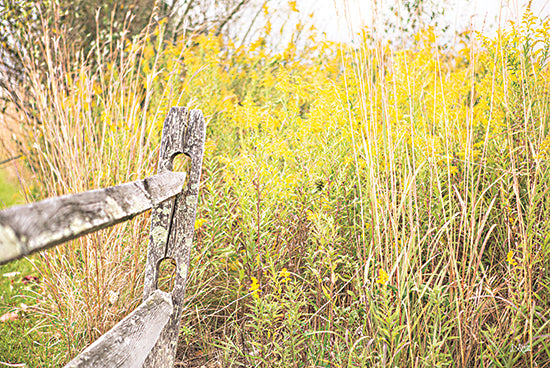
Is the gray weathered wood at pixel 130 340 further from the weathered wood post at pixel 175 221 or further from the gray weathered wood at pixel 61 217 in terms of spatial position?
the gray weathered wood at pixel 61 217

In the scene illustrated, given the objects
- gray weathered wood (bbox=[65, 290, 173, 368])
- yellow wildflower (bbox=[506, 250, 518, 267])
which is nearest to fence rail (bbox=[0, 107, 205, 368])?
gray weathered wood (bbox=[65, 290, 173, 368])

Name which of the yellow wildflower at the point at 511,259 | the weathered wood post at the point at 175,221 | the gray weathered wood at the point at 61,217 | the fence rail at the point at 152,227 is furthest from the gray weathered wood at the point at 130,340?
the yellow wildflower at the point at 511,259

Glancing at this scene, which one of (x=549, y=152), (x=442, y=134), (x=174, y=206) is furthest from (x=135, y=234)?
(x=549, y=152)

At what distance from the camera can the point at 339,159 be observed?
2271 mm

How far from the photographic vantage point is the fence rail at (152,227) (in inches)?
24.9

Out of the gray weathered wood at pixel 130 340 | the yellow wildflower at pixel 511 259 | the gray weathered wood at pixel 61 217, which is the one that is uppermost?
the gray weathered wood at pixel 61 217

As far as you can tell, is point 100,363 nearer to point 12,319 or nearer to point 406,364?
point 406,364

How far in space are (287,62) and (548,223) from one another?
2985 millimetres

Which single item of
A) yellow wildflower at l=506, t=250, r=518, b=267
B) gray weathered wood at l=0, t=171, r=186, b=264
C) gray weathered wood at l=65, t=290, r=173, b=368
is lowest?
yellow wildflower at l=506, t=250, r=518, b=267

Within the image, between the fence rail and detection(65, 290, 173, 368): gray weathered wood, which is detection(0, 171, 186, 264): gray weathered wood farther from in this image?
detection(65, 290, 173, 368): gray weathered wood

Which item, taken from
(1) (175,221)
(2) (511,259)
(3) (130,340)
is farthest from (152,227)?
(2) (511,259)

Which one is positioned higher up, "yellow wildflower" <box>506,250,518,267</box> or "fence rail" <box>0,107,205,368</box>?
"fence rail" <box>0,107,205,368</box>

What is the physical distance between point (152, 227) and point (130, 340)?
1.82ft

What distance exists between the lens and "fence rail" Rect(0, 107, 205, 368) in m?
0.63
